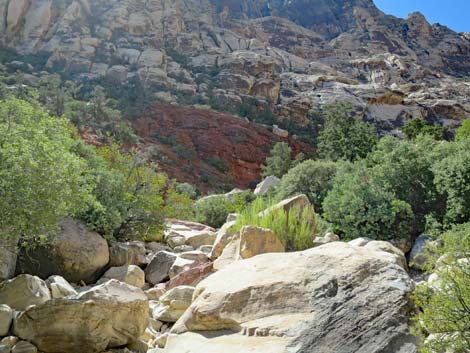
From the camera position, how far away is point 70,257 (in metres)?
7.83

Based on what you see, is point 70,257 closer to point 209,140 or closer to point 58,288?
point 58,288

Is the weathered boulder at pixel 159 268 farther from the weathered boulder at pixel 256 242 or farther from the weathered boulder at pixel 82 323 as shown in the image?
the weathered boulder at pixel 82 323

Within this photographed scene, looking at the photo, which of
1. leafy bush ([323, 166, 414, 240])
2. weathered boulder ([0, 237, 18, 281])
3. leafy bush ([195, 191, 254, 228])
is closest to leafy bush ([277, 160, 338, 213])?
leafy bush ([195, 191, 254, 228])

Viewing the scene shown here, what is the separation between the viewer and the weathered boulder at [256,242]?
7008 millimetres

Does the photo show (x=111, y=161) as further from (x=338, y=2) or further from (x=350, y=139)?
(x=338, y=2)

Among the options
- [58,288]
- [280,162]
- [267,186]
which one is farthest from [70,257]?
[280,162]

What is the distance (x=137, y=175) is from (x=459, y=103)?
50060 millimetres

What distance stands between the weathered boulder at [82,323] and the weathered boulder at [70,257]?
7.68 feet

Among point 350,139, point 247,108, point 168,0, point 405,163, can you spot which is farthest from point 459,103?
point 405,163

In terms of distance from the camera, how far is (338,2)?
101m

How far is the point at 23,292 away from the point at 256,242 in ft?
11.9

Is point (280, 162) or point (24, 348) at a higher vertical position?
point (280, 162)

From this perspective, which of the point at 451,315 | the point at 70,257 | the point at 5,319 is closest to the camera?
the point at 451,315

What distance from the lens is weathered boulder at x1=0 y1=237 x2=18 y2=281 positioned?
19.5 feet
